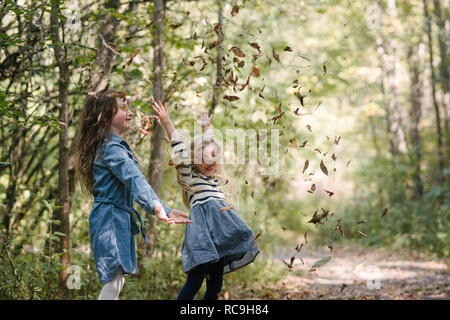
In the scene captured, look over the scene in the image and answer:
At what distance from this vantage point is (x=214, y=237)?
3057 mm

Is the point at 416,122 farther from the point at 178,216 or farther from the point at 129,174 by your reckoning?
the point at 129,174

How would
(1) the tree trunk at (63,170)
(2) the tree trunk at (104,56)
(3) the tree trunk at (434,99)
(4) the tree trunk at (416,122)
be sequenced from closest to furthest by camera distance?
(1) the tree trunk at (63,170) < (2) the tree trunk at (104,56) < (3) the tree trunk at (434,99) < (4) the tree trunk at (416,122)

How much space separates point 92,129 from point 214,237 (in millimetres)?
1116

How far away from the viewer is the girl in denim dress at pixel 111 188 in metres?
2.47

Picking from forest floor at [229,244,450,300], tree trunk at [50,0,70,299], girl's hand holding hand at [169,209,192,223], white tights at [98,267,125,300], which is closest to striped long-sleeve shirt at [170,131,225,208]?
girl's hand holding hand at [169,209,192,223]

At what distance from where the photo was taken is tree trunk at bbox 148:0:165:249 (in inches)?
164

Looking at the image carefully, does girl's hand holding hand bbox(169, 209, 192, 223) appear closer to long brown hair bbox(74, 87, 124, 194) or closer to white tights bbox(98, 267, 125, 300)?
white tights bbox(98, 267, 125, 300)

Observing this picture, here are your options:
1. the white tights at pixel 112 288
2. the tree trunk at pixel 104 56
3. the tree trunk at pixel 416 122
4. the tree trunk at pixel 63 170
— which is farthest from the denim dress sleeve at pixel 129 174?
the tree trunk at pixel 416 122

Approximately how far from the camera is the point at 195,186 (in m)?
3.24

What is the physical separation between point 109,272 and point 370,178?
30.4 ft

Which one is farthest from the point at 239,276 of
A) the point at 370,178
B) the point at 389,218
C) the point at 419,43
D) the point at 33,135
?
the point at 419,43

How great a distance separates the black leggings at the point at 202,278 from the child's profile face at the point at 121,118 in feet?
3.65

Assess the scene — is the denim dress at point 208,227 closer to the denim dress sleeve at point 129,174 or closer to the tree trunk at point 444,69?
the denim dress sleeve at point 129,174
